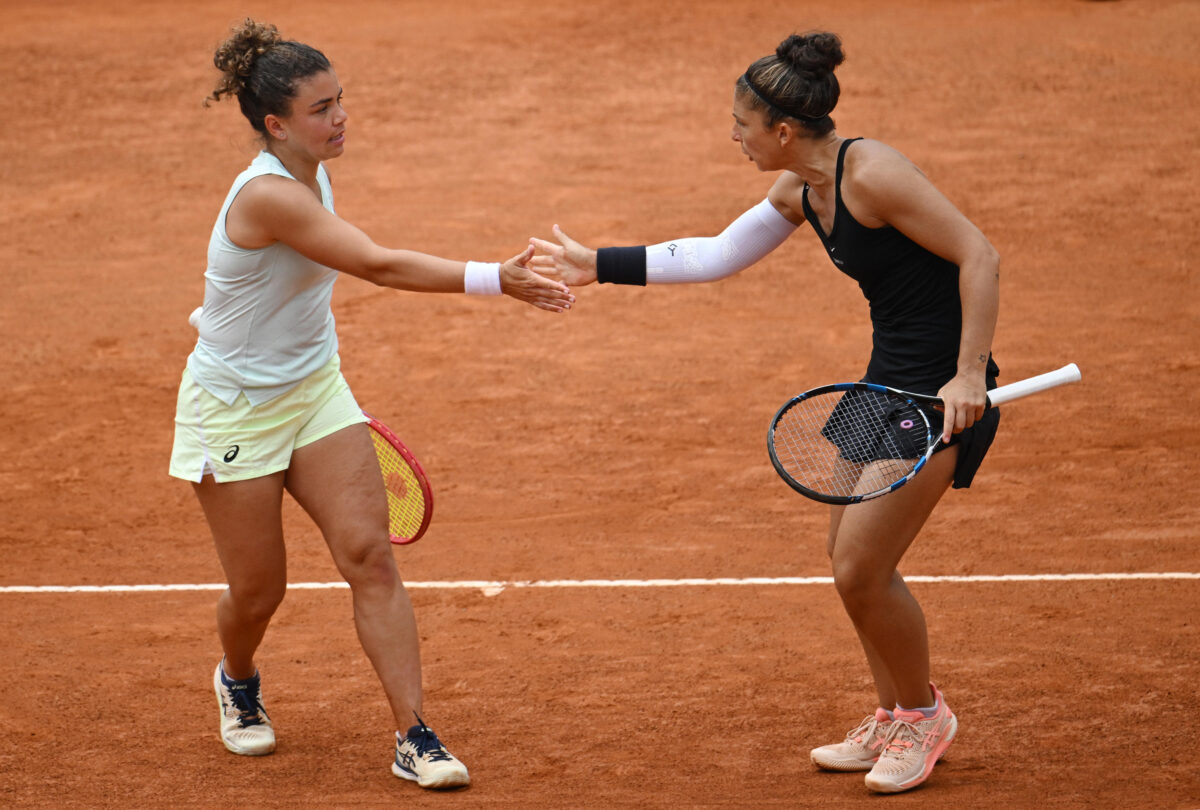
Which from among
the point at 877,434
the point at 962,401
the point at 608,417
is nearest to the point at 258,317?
the point at 877,434

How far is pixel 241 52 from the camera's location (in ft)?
13.3

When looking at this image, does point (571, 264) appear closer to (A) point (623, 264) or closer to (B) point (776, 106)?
(A) point (623, 264)

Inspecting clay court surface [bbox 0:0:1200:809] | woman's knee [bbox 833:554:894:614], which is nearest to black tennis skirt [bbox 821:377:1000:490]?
woman's knee [bbox 833:554:894:614]

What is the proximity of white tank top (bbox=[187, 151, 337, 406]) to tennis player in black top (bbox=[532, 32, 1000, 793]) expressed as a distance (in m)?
1.34

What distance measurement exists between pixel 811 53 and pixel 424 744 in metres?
2.32

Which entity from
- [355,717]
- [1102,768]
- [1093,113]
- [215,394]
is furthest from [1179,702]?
[1093,113]

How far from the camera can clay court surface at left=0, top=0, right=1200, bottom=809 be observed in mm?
4785

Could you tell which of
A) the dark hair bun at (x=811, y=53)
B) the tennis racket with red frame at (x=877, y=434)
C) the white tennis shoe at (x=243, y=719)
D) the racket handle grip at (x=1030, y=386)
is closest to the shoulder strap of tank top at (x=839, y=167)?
the dark hair bun at (x=811, y=53)

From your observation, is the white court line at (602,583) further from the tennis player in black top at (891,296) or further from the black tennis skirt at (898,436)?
the black tennis skirt at (898,436)

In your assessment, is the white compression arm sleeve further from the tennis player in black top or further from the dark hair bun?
the dark hair bun

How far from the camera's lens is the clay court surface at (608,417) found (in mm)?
4785

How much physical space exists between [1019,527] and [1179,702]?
1866mm

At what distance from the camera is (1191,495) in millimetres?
6953

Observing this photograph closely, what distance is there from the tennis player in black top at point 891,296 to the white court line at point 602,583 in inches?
69.9
